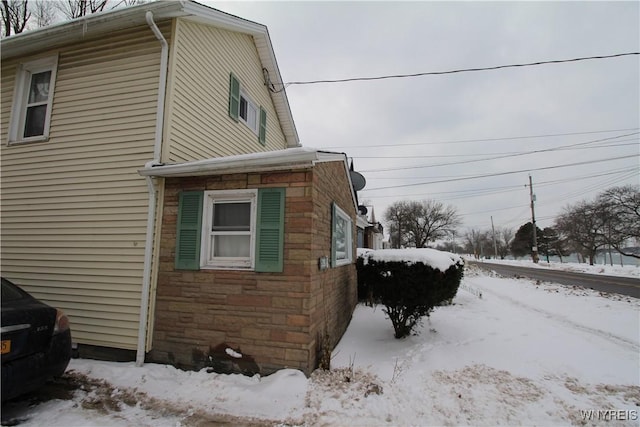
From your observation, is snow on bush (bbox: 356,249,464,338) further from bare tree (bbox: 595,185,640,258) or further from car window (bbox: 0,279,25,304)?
bare tree (bbox: 595,185,640,258)

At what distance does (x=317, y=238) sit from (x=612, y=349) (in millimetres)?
5544

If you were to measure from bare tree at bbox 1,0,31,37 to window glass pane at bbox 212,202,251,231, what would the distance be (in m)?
16.3

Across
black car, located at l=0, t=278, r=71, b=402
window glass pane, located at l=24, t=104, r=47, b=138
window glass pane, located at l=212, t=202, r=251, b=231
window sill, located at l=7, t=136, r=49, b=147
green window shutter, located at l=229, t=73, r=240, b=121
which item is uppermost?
green window shutter, located at l=229, t=73, r=240, b=121

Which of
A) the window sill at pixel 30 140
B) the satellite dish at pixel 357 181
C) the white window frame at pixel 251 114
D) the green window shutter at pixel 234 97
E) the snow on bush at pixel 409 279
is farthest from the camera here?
the satellite dish at pixel 357 181

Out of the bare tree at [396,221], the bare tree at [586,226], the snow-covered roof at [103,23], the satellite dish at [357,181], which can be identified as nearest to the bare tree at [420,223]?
the bare tree at [396,221]

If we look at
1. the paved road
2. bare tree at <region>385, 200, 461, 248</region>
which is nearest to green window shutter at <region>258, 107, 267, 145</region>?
the paved road

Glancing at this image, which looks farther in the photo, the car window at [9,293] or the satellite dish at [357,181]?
the satellite dish at [357,181]

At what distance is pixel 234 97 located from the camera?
7.59 m

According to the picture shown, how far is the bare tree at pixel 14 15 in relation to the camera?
42.4ft

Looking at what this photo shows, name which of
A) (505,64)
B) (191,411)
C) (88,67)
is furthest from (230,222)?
(505,64)

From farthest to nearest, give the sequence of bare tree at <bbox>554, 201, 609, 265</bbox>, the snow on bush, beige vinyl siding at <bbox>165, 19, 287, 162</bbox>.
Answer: bare tree at <bbox>554, 201, 609, 265</bbox>
beige vinyl siding at <bbox>165, 19, 287, 162</bbox>
the snow on bush

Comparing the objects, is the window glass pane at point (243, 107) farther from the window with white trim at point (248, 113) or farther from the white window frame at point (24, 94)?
the white window frame at point (24, 94)

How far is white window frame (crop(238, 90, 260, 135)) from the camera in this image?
8252mm

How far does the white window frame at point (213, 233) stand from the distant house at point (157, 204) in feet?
0.07
